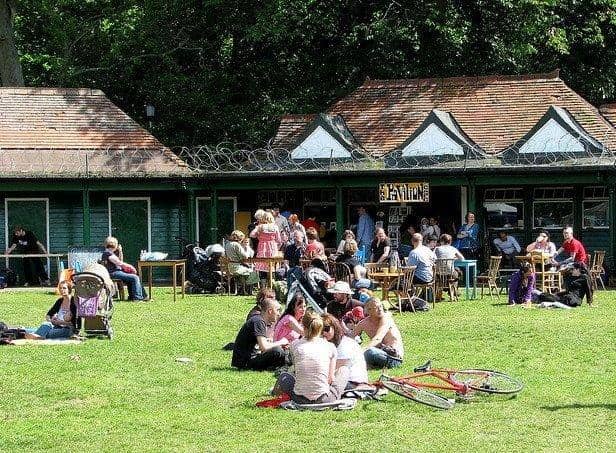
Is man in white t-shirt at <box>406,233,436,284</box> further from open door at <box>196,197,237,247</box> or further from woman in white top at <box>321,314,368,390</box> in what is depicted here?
open door at <box>196,197,237,247</box>

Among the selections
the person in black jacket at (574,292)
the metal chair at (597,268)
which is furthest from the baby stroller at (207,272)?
the metal chair at (597,268)

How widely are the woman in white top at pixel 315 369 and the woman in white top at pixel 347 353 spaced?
19cm

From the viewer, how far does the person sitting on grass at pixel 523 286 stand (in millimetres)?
22172

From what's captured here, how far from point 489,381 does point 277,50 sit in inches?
1074

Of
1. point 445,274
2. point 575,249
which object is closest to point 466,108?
point 575,249

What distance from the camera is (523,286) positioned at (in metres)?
22.3

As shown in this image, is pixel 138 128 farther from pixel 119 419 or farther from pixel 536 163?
pixel 119 419

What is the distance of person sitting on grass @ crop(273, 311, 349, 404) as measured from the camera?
11.6m

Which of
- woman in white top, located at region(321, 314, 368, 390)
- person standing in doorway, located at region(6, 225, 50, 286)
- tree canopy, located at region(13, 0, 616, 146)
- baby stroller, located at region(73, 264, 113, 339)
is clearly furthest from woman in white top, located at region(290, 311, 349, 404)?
tree canopy, located at region(13, 0, 616, 146)

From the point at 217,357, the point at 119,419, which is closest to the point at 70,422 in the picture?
the point at 119,419

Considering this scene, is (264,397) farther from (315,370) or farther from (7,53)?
(7,53)

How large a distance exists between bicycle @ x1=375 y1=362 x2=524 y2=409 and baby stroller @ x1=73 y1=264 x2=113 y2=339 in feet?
18.3

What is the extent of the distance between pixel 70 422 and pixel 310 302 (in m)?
6.62

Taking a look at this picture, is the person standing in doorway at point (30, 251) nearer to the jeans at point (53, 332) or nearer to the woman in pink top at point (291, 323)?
the jeans at point (53, 332)
